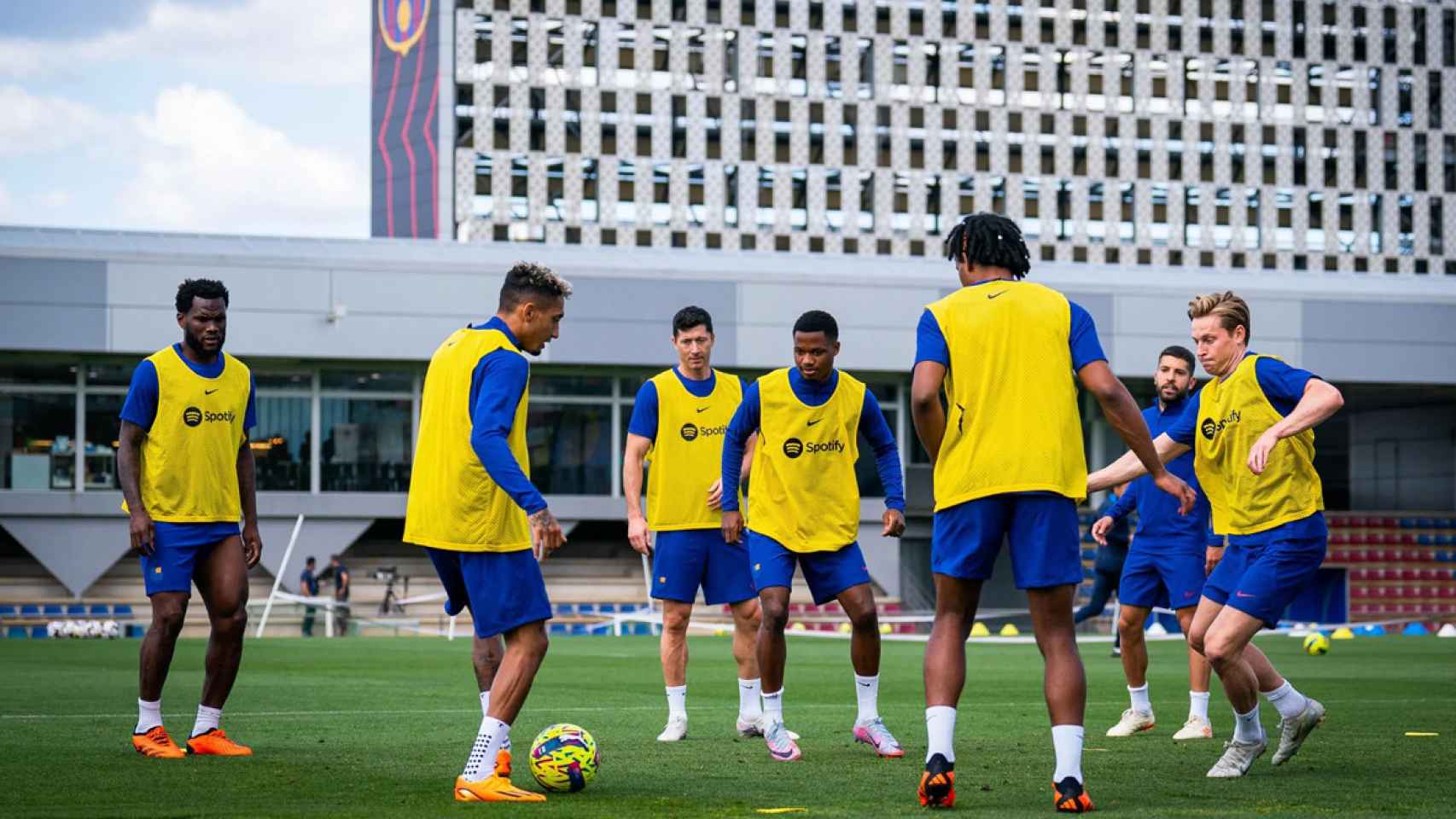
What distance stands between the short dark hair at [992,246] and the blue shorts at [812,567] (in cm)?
274

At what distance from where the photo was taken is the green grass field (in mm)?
6586

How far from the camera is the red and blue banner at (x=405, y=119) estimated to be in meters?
82.9

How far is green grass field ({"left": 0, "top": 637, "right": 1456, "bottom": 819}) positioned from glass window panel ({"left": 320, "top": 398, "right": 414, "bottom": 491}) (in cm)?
2335

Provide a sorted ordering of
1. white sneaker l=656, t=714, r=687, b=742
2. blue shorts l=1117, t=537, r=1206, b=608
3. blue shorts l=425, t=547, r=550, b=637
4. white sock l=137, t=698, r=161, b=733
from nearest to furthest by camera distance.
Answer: blue shorts l=425, t=547, r=550, b=637 < white sock l=137, t=698, r=161, b=733 < white sneaker l=656, t=714, r=687, b=742 < blue shorts l=1117, t=537, r=1206, b=608

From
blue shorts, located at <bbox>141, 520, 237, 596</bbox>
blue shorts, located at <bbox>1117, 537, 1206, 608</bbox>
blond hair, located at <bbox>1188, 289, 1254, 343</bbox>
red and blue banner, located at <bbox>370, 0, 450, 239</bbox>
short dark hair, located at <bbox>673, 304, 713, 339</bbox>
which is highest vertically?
red and blue banner, located at <bbox>370, 0, 450, 239</bbox>

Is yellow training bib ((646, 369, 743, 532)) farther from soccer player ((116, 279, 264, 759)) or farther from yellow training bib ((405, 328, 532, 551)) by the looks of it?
yellow training bib ((405, 328, 532, 551))

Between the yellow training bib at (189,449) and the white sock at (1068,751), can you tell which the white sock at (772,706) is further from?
the yellow training bib at (189,449)

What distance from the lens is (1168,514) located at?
10.9m

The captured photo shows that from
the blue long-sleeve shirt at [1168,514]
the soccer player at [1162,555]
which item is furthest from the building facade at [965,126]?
the soccer player at [1162,555]

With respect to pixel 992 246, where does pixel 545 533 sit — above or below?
below

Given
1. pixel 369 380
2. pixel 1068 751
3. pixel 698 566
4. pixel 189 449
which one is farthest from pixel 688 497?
pixel 369 380

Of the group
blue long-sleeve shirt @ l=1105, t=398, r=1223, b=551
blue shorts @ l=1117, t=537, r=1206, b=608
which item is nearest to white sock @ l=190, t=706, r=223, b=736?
blue shorts @ l=1117, t=537, r=1206, b=608

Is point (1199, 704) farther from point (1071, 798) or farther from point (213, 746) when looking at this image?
point (213, 746)

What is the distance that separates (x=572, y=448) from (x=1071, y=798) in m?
36.4
